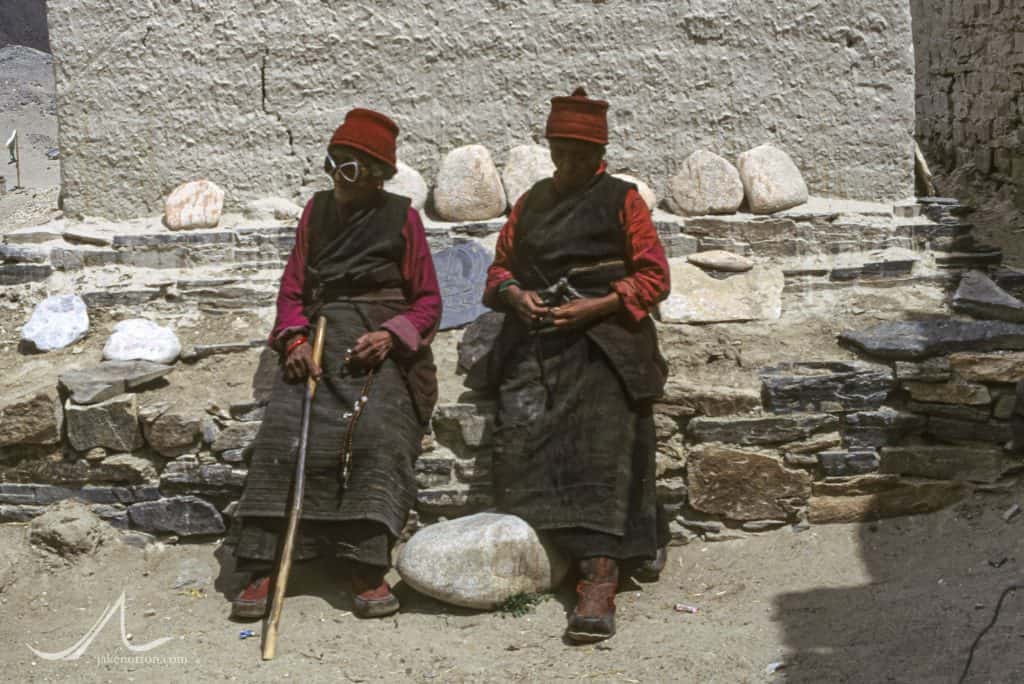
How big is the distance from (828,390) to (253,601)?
225cm

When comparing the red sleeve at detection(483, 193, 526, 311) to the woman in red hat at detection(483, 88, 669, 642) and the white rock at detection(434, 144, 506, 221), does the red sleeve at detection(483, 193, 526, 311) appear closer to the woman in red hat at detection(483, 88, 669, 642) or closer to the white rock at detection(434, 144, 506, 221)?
the woman in red hat at detection(483, 88, 669, 642)

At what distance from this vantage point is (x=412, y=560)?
3.87m

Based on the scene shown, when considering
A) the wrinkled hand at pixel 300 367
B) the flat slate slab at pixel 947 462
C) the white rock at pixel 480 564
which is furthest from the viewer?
the flat slate slab at pixel 947 462

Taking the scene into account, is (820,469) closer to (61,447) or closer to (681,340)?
(681,340)

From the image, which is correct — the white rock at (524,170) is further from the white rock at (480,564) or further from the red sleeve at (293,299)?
the white rock at (480,564)

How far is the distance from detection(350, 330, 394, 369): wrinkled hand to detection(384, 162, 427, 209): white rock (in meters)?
1.70

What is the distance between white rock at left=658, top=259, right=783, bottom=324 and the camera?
16.4ft

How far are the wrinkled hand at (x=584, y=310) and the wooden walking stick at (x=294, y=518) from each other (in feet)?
2.84

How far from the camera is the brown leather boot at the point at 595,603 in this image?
3.62 meters

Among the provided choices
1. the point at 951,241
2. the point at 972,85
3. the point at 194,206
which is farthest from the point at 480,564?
the point at 972,85

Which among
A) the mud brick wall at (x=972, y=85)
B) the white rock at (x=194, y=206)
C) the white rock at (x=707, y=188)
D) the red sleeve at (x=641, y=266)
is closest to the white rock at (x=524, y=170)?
the white rock at (x=707, y=188)

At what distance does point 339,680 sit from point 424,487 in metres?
0.99

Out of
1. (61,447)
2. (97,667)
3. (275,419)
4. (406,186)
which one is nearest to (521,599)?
(275,419)

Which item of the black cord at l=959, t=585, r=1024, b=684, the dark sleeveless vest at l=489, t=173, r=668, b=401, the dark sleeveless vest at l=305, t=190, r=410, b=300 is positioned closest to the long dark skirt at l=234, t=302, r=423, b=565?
the dark sleeveless vest at l=305, t=190, r=410, b=300
